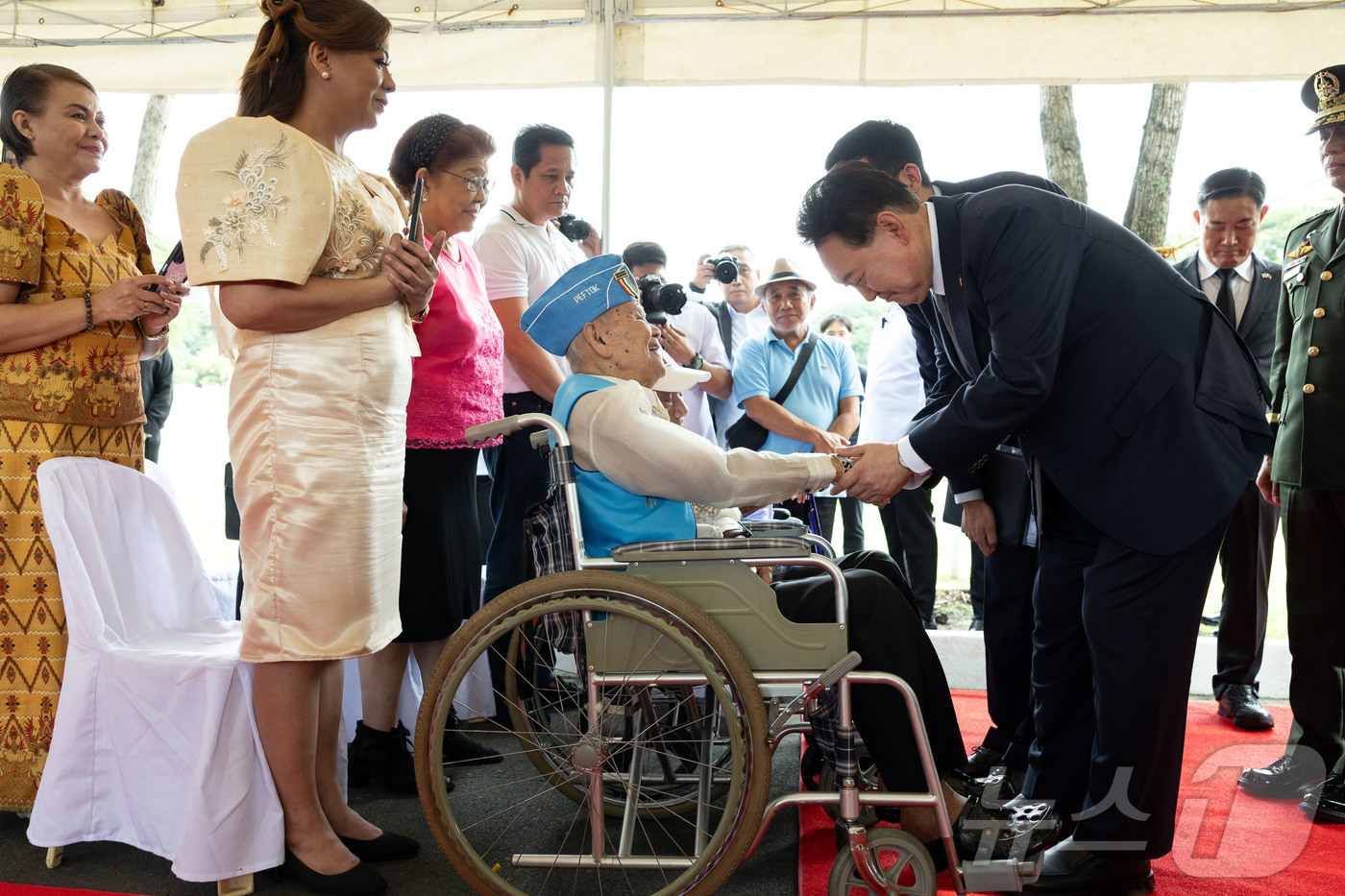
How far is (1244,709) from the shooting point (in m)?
2.93

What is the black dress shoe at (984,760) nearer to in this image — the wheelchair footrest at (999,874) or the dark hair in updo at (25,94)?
the wheelchair footrest at (999,874)

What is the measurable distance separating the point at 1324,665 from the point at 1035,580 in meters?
0.84

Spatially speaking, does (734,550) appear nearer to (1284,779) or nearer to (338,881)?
(338,881)

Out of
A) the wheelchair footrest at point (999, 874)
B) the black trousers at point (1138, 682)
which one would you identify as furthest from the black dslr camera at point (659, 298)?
the wheelchair footrest at point (999, 874)

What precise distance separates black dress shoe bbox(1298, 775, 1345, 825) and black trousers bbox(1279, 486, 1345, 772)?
0.05 metres

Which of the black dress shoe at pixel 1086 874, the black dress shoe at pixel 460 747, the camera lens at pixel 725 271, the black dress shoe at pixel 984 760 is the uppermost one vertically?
the camera lens at pixel 725 271

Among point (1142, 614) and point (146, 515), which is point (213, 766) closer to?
point (146, 515)

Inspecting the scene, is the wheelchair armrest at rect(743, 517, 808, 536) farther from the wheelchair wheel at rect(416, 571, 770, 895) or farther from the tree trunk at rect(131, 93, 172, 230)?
the tree trunk at rect(131, 93, 172, 230)

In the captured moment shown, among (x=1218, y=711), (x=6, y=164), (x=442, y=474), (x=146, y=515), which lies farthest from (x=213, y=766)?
(x=1218, y=711)

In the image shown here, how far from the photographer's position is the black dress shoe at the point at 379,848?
192 centimetres

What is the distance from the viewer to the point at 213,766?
5.71 ft

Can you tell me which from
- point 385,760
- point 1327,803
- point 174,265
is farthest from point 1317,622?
point 174,265

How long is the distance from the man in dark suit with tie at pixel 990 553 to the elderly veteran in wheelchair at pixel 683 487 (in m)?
0.41

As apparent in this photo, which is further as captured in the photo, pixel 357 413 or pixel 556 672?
pixel 556 672
